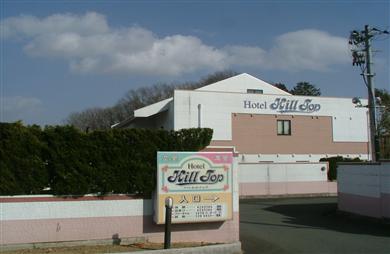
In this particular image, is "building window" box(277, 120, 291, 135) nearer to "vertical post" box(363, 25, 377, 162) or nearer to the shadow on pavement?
"vertical post" box(363, 25, 377, 162)

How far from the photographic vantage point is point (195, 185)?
12641 mm

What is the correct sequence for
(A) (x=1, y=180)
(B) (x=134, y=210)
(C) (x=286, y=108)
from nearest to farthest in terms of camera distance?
(A) (x=1, y=180) → (B) (x=134, y=210) → (C) (x=286, y=108)

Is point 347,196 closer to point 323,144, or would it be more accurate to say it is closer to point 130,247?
point 130,247

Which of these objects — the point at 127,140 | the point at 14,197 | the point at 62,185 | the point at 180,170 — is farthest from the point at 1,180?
the point at 180,170

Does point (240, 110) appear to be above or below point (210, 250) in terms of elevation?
above

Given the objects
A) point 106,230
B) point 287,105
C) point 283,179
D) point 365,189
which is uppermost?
point 287,105

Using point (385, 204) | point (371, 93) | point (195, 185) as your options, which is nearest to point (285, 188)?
point (371, 93)

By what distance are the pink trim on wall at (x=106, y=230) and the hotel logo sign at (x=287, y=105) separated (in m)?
27.9

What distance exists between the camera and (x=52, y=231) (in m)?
11.7

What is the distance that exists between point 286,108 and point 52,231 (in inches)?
1253

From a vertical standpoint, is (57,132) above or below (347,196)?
above

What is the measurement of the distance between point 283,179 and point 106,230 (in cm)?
2158

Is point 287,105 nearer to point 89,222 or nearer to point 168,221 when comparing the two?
point 168,221

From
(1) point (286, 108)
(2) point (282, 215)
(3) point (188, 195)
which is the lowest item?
(2) point (282, 215)
